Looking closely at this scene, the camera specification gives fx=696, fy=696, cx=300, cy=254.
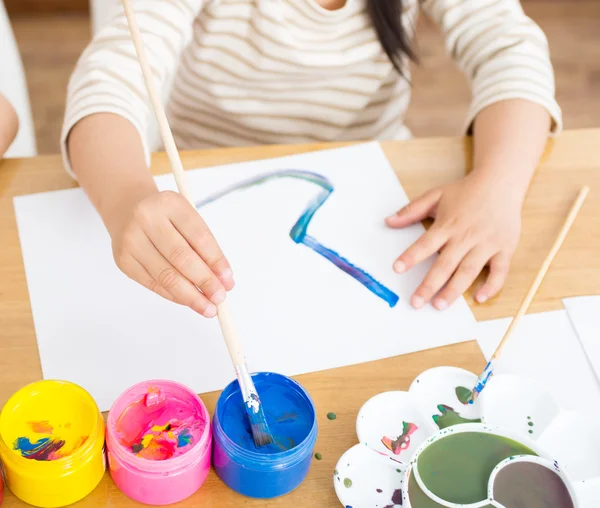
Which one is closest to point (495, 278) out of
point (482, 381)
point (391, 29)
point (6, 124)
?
point (482, 381)

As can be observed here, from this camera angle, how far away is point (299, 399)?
479 millimetres

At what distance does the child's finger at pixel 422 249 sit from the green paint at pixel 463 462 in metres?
0.18

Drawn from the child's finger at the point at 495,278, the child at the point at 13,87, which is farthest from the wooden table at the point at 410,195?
the child at the point at 13,87

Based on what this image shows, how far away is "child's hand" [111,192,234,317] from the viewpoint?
1.68 feet

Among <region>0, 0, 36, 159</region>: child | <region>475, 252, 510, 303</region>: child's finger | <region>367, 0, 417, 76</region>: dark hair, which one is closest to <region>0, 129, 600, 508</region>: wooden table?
<region>475, 252, 510, 303</region>: child's finger

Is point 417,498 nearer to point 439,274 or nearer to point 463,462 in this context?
point 463,462

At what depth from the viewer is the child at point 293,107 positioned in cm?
55

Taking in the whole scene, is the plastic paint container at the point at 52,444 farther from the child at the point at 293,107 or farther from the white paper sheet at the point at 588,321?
the white paper sheet at the point at 588,321

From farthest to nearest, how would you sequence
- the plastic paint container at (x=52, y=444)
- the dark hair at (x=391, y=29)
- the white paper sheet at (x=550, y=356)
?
the dark hair at (x=391, y=29)
the white paper sheet at (x=550, y=356)
the plastic paint container at (x=52, y=444)

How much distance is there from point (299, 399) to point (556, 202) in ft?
1.18

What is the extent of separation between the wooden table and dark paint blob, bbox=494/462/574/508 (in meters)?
0.10

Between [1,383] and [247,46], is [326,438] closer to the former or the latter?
[1,383]

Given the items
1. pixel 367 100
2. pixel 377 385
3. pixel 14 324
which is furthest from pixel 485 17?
pixel 14 324

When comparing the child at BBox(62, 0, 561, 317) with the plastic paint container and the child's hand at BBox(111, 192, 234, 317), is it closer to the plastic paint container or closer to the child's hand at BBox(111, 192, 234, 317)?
the child's hand at BBox(111, 192, 234, 317)
